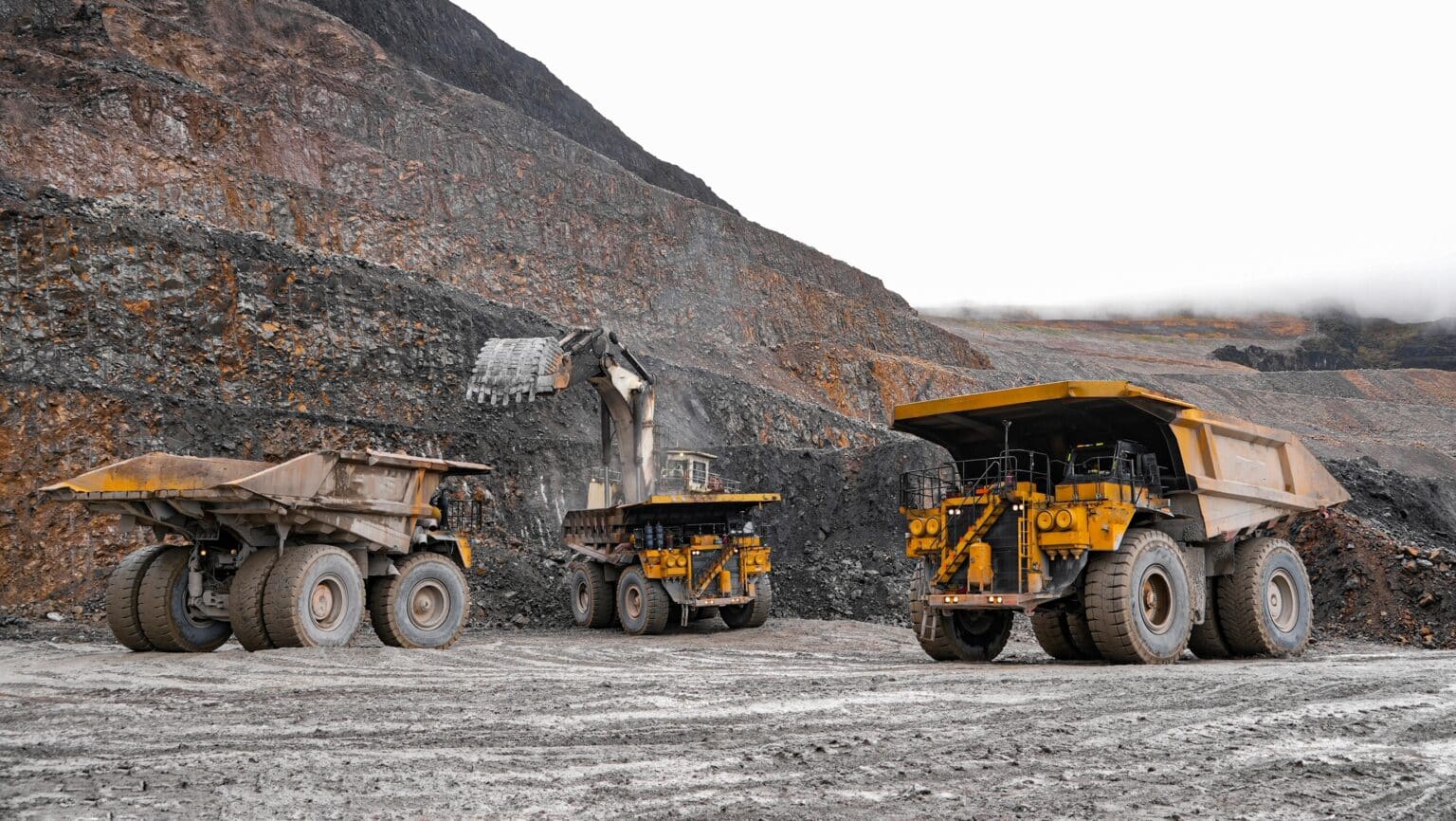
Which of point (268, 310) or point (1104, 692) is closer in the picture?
point (1104, 692)

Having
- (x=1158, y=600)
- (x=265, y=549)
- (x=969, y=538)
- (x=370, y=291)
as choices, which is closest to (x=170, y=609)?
(x=265, y=549)

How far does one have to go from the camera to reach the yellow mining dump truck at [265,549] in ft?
37.7

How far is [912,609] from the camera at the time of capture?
36.8ft

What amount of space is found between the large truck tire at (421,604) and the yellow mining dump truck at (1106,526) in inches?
223

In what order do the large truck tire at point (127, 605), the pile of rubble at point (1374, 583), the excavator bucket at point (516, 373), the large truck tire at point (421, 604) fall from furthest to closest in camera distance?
1. the excavator bucket at point (516, 373)
2. the pile of rubble at point (1374, 583)
3. the large truck tire at point (421, 604)
4. the large truck tire at point (127, 605)

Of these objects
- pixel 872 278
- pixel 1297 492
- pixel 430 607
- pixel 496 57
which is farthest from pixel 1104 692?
pixel 496 57

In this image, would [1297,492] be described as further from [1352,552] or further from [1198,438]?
[1352,552]

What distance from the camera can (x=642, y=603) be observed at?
673 inches

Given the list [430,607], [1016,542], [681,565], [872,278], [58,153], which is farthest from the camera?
[872,278]

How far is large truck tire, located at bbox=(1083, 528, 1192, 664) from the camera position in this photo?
989 centimetres

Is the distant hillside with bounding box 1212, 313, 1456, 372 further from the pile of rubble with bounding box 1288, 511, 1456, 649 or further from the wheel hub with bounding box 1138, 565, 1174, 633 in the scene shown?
the wheel hub with bounding box 1138, 565, 1174, 633

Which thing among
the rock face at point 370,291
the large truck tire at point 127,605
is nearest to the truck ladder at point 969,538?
the large truck tire at point 127,605

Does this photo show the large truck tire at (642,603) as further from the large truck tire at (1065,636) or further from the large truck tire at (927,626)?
the large truck tire at (1065,636)

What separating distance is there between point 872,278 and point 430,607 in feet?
137
